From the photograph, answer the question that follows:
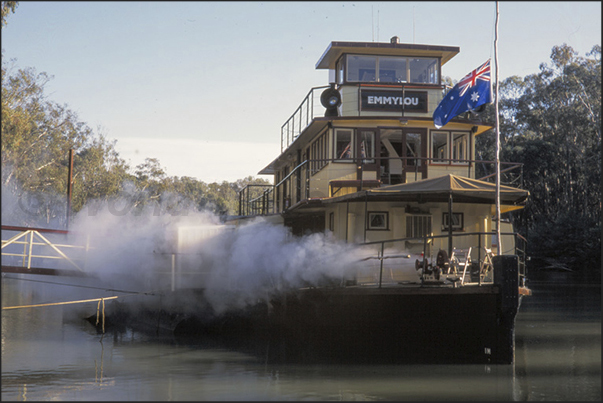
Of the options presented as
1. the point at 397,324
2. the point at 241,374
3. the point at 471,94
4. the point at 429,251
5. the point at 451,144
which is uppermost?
the point at 471,94

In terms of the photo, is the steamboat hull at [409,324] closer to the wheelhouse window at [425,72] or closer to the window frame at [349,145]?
the window frame at [349,145]

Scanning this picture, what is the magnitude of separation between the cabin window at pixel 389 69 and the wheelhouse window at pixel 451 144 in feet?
8.29

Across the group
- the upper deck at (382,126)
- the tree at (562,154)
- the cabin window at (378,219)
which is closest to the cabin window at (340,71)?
the upper deck at (382,126)

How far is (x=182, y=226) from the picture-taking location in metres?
21.8

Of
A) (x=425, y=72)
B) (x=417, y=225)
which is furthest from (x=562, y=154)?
(x=417, y=225)

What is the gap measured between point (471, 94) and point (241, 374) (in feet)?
29.4

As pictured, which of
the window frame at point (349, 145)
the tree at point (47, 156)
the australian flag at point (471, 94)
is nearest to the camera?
the australian flag at point (471, 94)

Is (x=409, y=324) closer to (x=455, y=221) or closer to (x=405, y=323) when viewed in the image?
(x=405, y=323)

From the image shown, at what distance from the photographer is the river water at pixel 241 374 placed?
1309 cm

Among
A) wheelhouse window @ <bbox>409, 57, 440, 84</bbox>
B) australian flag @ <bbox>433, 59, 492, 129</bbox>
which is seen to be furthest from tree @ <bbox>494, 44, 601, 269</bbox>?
australian flag @ <bbox>433, 59, 492, 129</bbox>

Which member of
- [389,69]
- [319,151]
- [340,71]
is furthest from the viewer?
[340,71]

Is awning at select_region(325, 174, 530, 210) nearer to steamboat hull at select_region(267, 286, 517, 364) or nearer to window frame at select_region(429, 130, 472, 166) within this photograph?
steamboat hull at select_region(267, 286, 517, 364)

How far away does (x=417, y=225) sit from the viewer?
60.3ft

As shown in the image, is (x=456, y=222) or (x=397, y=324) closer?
(x=397, y=324)
